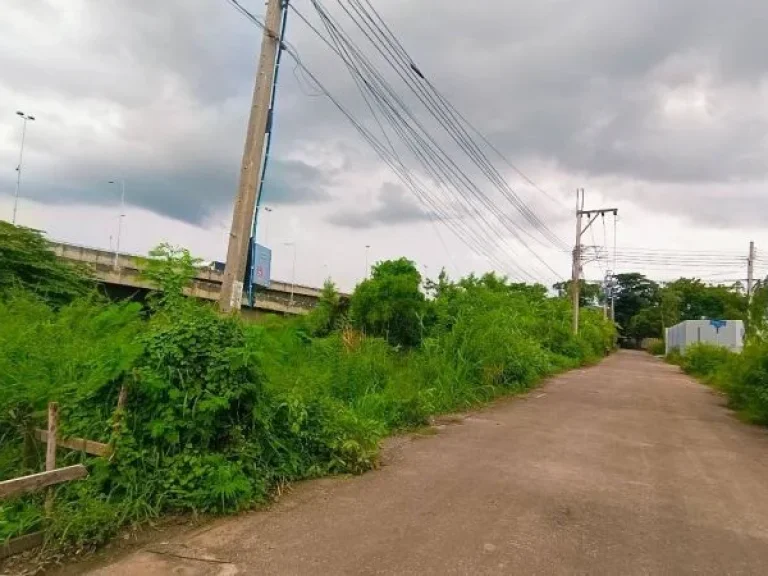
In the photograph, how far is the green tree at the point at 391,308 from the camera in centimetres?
1533

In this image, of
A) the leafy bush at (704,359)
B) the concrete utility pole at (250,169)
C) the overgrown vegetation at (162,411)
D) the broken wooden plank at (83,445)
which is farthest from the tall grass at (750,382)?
the broken wooden plank at (83,445)

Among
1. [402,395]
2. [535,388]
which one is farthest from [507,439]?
[535,388]

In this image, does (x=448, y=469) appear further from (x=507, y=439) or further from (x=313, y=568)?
(x=313, y=568)

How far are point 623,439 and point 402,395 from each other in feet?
11.6

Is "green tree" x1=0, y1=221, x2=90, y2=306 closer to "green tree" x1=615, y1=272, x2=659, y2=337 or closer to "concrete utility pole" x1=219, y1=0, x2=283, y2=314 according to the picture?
"concrete utility pole" x1=219, y1=0, x2=283, y2=314

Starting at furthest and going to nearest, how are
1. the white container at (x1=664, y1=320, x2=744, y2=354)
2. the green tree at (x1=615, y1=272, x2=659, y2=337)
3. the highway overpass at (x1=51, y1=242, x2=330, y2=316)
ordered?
the green tree at (x1=615, y1=272, x2=659, y2=337) → the white container at (x1=664, y1=320, x2=744, y2=354) → the highway overpass at (x1=51, y1=242, x2=330, y2=316)

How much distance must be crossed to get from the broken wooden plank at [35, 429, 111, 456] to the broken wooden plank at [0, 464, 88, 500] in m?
0.20

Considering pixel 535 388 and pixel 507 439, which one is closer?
pixel 507 439

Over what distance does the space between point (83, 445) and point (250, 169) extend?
3966 mm

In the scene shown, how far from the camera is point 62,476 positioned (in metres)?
4.36

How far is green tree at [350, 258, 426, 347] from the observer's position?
15.3 meters

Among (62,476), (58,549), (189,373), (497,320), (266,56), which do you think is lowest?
(58,549)

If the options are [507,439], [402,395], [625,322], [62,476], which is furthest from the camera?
[625,322]

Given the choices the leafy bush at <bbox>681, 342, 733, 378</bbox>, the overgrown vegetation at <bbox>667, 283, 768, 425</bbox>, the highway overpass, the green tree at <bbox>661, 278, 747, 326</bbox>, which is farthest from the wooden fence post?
the green tree at <bbox>661, 278, 747, 326</bbox>
